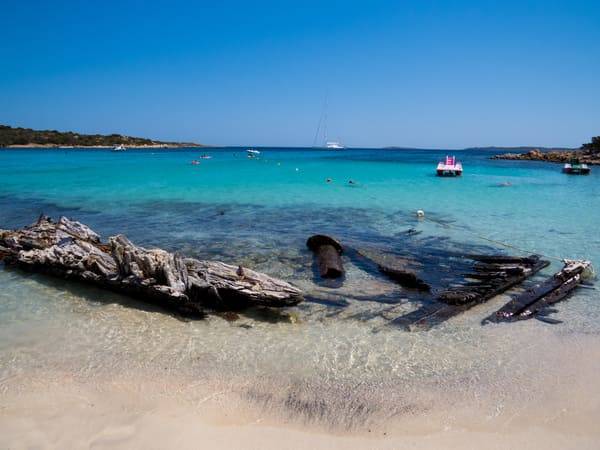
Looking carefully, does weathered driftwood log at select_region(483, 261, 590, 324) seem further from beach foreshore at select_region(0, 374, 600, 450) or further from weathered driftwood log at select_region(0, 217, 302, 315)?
weathered driftwood log at select_region(0, 217, 302, 315)

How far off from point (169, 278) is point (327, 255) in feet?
16.9

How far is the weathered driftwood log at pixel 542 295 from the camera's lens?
333 inches

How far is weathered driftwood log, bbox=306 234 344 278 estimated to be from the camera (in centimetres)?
1105

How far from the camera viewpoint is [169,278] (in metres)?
8.52

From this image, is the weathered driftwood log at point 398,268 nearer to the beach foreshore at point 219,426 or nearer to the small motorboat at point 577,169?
the beach foreshore at point 219,426

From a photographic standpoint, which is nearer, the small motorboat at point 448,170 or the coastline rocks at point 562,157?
the small motorboat at point 448,170

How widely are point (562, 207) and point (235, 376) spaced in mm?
25763

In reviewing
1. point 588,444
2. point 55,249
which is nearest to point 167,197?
point 55,249

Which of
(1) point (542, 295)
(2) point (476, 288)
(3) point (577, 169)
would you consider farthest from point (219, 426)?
(3) point (577, 169)

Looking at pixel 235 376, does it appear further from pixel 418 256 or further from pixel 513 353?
pixel 418 256

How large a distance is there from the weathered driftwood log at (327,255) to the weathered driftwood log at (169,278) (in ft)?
8.58

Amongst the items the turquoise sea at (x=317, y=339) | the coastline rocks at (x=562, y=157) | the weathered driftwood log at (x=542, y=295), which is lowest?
the turquoise sea at (x=317, y=339)

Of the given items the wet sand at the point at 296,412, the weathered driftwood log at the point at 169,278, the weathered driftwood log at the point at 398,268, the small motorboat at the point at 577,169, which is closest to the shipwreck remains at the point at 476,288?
the weathered driftwood log at the point at 398,268

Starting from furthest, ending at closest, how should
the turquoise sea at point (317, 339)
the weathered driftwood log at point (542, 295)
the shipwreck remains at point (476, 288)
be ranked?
the weathered driftwood log at point (542, 295) → the shipwreck remains at point (476, 288) → the turquoise sea at point (317, 339)
